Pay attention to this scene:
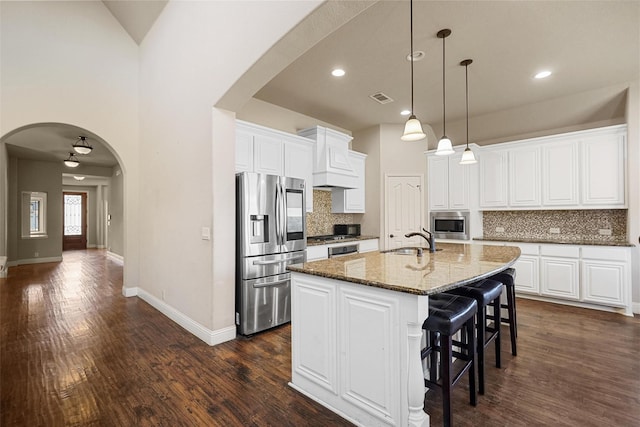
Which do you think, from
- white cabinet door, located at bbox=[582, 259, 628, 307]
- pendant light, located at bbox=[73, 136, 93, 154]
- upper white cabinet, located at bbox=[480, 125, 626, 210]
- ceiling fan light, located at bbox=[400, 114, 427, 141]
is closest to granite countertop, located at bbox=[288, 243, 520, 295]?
ceiling fan light, located at bbox=[400, 114, 427, 141]

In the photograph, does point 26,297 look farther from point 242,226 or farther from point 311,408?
point 311,408

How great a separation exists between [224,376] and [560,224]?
525 cm

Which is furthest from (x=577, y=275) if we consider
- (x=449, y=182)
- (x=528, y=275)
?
(x=449, y=182)

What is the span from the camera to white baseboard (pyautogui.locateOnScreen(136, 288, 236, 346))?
2980 millimetres

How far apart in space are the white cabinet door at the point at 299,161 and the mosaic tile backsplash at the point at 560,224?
3.24 m

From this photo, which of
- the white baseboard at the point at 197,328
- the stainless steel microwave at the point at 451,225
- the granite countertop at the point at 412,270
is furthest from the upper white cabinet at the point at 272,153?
the stainless steel microwave at the point at 451,225

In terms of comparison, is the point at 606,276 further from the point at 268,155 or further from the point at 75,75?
the point at 75,75

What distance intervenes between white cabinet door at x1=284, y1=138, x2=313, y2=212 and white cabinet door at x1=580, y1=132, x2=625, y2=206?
3896 millimetres

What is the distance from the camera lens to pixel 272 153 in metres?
4.10

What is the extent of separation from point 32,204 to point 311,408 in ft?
34.5

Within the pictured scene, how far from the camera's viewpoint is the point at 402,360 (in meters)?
1.59

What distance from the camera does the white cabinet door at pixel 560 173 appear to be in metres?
4.34

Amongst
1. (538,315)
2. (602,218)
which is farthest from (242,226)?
(602,218)

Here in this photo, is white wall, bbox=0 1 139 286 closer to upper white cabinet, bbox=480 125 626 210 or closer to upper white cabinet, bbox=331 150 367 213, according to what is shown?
upper white cabinet, bbox=331 150 367 213
